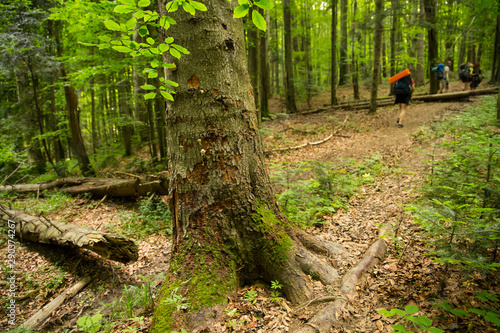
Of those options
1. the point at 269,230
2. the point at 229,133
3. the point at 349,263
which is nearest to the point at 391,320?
the point at 349,263

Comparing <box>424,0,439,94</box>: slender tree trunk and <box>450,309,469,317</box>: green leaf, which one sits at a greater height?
<box>424,0,439,94</box>: slender tree trunk

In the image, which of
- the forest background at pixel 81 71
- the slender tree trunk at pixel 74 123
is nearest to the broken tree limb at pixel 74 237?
the forest background at pixel 81 71

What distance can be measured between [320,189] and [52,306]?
471 cm

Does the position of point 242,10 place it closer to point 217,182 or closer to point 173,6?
point 173,6

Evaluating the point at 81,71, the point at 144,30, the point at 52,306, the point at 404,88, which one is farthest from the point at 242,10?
the point at 404,88

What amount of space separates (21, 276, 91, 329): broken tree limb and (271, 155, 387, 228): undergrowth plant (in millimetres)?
3249

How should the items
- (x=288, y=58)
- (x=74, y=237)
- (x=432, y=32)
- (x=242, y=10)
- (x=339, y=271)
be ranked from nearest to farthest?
(x=242, y=10)
(x=339, y=271)
(x=74, y=237)
(x=432, y=32)
(x=288, y=58)

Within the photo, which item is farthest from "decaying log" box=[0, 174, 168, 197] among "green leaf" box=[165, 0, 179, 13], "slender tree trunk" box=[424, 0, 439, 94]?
"slender tree trunk" box=[424, 0, 439, 94]

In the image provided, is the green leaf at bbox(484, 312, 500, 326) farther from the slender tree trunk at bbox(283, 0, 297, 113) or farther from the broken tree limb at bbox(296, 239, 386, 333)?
the slender tree trunk at bbox(283, 0, 297, 113)

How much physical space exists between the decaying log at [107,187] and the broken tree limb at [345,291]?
4576mm

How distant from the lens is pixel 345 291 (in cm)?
240

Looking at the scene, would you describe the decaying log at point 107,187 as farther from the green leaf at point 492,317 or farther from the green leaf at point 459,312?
the green leaf at point 492,317

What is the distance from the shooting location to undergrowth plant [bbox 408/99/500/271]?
2.02m

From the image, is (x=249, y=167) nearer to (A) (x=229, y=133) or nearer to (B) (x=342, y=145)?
A: (A) (x=229, y=133)
